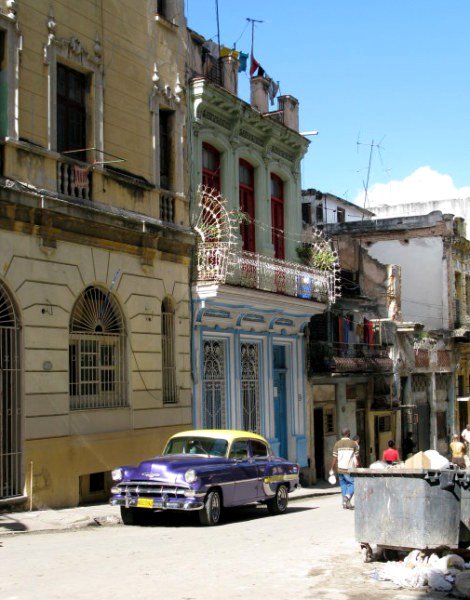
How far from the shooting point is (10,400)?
16.3 metres

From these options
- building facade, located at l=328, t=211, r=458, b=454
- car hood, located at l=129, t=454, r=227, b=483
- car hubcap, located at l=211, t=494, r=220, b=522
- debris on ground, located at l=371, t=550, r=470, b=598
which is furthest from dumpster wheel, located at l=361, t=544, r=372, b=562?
building facade, located at l=328, t=211, r=458, b=454

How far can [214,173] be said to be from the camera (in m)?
24.0

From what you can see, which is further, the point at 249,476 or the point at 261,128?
the point at 261,128

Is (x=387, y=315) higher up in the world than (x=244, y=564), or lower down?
higher up

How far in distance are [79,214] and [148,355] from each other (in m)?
3.77

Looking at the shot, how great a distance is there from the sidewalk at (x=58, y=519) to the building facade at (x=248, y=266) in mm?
5538

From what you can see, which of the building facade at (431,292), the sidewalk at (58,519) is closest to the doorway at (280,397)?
the sidewalk at (58,519)

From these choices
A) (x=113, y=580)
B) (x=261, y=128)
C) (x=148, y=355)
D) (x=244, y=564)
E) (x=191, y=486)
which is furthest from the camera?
(x=261, y=128)

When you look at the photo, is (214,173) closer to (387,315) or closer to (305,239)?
(305,239)

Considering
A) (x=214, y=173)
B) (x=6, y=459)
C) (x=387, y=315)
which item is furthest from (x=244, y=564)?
(x=387, y=315)

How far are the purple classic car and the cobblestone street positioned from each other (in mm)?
405

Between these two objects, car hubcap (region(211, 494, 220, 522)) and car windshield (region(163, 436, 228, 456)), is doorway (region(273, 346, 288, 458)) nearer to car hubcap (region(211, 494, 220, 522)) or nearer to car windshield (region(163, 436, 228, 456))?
car windshield (region(163, 436, 228, 456))

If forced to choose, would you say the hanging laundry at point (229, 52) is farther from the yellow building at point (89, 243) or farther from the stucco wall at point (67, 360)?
the stucco wall at point (67, 360)

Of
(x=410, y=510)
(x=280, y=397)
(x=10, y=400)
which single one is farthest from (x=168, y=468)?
(x=280, y=397)
